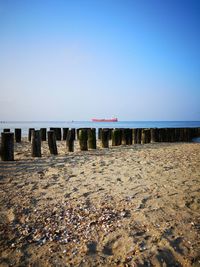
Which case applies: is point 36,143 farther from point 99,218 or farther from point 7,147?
point 99,218

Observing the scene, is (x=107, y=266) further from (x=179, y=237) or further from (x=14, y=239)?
(x=14, y=239)

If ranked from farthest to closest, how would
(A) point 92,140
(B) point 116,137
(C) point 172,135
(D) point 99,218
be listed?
(C) point 172,135 → (B) point 116,137 → (A) point 92,140 → (D) point 99,218

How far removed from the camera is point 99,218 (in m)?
3.29

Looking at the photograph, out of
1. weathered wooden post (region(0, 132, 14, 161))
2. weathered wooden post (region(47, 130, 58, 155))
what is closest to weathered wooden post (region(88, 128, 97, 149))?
weathered wooden post (region(47, 130, 58, 155))

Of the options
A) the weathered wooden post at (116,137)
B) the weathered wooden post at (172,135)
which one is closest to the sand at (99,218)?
the weathered wooden post at (116,137)

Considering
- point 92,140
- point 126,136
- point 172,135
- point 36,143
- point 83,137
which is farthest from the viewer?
point 172,135

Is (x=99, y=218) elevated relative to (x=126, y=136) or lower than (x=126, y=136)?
lower

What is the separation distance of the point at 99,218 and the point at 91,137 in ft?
24.8

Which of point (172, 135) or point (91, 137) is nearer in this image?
point (91, 137)

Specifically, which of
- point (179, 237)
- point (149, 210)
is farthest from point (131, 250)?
point (149, 210)

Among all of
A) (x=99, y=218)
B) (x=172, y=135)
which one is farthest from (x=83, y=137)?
(x=172, y=135)

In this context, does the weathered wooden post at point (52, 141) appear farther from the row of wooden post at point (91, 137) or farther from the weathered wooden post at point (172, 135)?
the weathered wooden post at point (172, 135)

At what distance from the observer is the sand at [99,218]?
247 centimetres

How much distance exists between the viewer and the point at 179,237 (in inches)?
111
